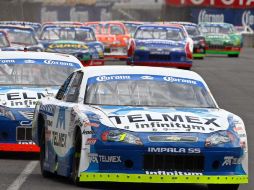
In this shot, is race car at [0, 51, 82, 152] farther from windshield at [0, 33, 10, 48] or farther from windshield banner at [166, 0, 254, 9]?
windshield banner at [166, 0, 254, 9]

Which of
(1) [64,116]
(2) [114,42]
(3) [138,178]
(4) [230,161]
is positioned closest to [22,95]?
(1) [64,116]

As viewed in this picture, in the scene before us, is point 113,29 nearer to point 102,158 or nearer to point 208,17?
point 208,17

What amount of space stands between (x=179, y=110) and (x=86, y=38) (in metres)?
22.6

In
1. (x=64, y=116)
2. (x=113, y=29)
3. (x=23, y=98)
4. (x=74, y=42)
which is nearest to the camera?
(x=64, y=116)

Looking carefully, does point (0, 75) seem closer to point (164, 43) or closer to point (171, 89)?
point (171, 89)

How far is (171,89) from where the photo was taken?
12711 millimetres

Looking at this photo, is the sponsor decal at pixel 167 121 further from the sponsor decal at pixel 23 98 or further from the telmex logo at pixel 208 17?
the telmex logo at pixel 208 17

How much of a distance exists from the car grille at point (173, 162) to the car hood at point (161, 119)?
0.23 m

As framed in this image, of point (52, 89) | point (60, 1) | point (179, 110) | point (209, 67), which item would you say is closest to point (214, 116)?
point (179, 110)

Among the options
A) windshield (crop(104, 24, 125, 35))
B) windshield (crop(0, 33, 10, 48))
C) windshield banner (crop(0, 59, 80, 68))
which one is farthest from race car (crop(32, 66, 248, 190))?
windshield (crop(104, 24, 125, 35))

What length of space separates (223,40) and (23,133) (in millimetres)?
38462

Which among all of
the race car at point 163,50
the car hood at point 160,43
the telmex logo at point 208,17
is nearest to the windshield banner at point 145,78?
the race car at point 163,50

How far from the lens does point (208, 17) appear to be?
7844 cm

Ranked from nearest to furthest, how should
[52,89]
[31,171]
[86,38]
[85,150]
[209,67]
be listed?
[85,150] < [31,171] < [52,89] < [86,38] < [209,67]
